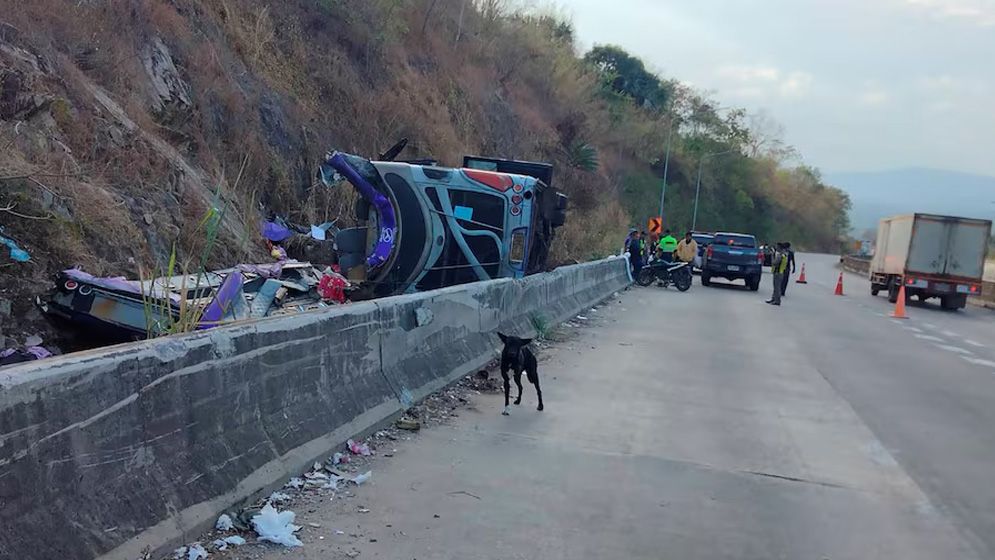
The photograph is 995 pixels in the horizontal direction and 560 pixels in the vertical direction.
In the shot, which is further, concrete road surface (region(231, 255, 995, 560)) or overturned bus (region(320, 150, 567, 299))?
overturned bus (region(320, 150, 567, 299))

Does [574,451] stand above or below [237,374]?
below

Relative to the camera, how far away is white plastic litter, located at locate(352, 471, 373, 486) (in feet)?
18.7

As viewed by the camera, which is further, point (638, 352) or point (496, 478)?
point (638, 352)

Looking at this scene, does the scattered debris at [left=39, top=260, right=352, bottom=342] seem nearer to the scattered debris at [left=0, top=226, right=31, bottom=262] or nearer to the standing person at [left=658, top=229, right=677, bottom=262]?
the scattered debris at [left=0, top=226, right=31, bottom=262]

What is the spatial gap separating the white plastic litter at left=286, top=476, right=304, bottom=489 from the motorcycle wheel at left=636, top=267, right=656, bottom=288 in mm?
24195

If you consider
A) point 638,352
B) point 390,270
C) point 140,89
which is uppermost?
point 140,89

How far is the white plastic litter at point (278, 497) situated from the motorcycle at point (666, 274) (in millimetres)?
23626

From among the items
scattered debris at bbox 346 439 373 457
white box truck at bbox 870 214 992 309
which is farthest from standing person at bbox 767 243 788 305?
scattered debris at bbox 346 439 373 457

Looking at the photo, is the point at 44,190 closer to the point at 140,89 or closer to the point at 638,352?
the point at 140,89

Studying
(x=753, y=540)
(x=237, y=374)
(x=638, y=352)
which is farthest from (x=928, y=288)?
(x=237, y=374)

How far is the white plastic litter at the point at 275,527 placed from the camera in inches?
180

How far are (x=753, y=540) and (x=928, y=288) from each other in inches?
1058

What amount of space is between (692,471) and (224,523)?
364 centimetres

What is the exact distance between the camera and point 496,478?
6113 millimetres
